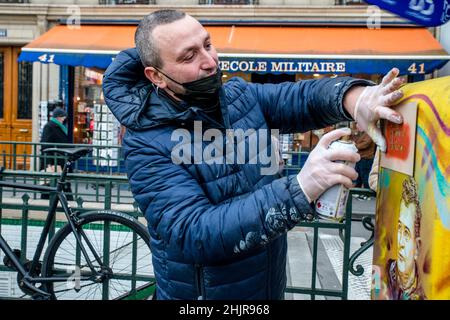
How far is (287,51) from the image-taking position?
398 inches

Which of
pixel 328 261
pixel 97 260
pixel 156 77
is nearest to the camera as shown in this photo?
pixel 156 77

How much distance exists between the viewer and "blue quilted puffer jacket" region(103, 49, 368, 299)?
1.39 m

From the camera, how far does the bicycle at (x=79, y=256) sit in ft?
12.2

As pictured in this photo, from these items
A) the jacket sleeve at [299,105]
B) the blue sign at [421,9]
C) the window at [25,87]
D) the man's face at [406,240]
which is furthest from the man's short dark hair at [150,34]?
the window at [25,87]

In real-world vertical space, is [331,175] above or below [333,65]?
below


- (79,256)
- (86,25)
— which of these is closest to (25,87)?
(86,25)

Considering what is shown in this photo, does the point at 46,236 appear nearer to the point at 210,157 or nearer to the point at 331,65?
the point at 210,157

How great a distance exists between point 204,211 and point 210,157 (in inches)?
10.8

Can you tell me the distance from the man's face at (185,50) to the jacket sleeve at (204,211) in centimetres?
32

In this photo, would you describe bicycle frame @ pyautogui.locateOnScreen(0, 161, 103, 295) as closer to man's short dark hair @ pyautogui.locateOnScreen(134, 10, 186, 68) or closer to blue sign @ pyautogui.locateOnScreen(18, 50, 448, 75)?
man's short dark hair @ pyautogui.locateOnScreen(134, 10, 186, 68)

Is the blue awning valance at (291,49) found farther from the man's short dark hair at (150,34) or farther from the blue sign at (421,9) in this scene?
the man's short dark hair at (150,34)

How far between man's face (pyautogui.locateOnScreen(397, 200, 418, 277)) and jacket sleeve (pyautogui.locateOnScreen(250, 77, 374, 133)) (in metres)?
0.49

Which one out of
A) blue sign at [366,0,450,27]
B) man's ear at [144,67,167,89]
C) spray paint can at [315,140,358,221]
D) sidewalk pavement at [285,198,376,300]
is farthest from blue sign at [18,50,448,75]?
spray paint can at [315,140,358,221]

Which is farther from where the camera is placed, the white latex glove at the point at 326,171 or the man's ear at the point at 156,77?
the man's ear at the point at 156,77
